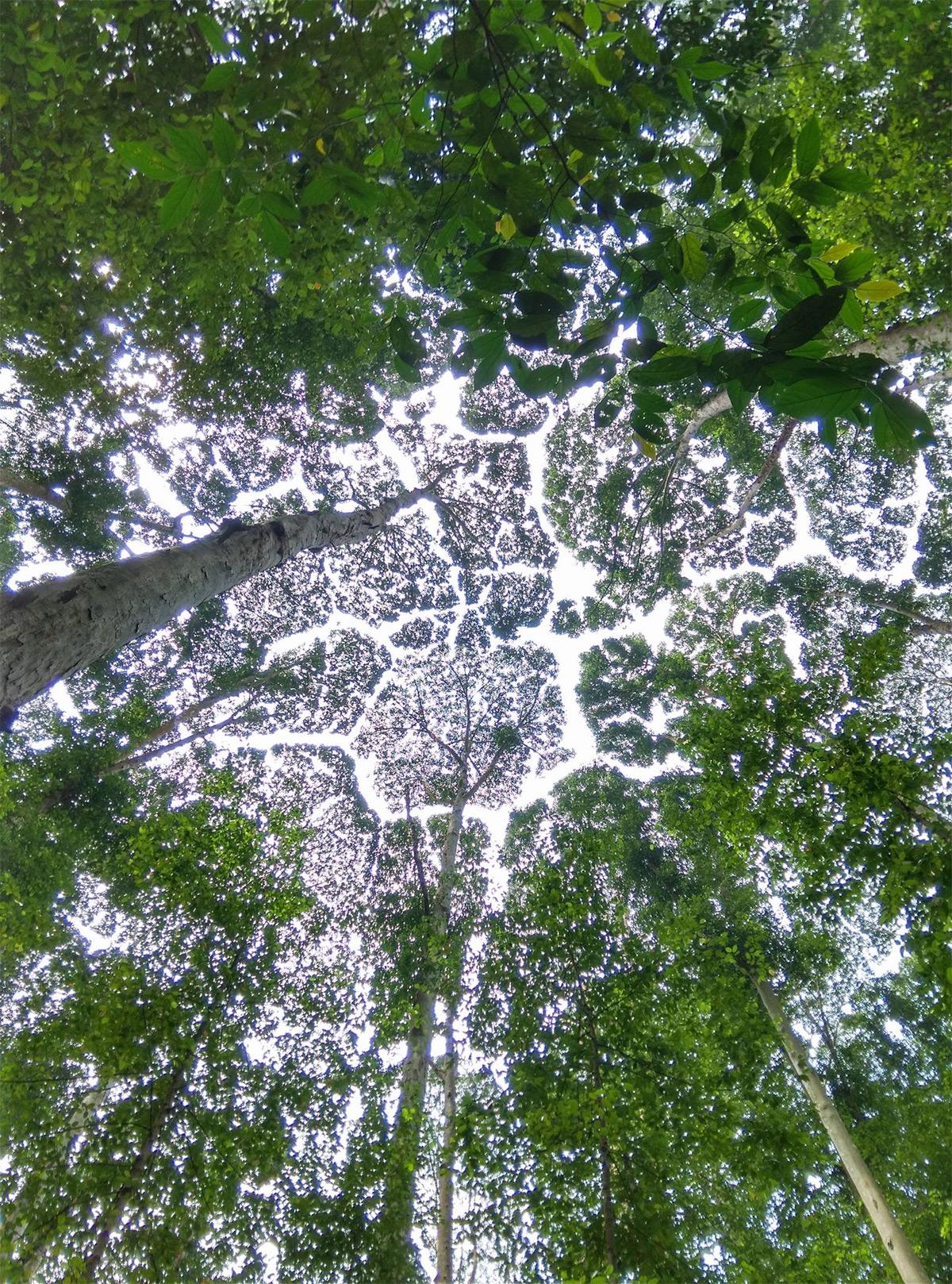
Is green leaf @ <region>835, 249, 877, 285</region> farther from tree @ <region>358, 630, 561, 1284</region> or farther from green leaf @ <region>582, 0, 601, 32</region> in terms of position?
tree @ <region>358, 630, 561, 1284</region>

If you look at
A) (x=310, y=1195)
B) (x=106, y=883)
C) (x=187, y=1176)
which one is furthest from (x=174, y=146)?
(x=106, y=883)

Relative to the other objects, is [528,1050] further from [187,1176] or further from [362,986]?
[362,986]

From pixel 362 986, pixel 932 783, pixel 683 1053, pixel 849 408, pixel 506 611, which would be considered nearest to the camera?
pixel 849 408

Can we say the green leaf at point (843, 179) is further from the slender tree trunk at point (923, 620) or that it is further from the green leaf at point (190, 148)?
the slender tree trunk at point (923, 620)

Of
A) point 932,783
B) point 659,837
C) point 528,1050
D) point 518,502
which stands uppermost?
point 518,502

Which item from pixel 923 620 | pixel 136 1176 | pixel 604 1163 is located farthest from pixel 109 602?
pixel 923 620

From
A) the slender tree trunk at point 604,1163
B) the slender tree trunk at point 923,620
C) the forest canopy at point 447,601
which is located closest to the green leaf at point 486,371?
the forest canopy at point 447,601

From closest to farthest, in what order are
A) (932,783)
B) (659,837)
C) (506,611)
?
(932,783) < (659,837) < (506,611)

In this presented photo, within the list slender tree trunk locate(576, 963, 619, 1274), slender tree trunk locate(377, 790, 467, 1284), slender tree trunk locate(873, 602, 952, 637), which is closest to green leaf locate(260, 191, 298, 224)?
slender tree trunk locate(576, 963, 619, 1274)
